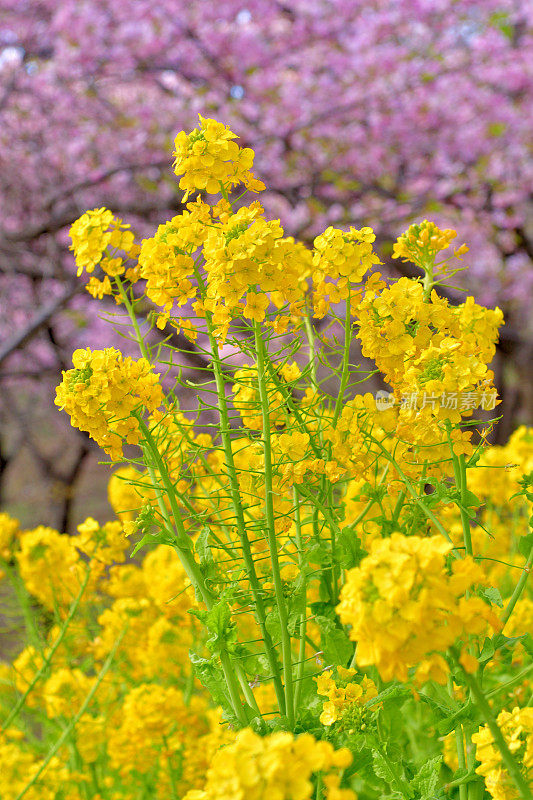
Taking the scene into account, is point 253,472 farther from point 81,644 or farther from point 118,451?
point 81,644

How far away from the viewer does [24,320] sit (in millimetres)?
6984

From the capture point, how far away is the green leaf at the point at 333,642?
113 cm

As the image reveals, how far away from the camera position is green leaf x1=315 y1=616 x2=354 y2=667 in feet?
3.71

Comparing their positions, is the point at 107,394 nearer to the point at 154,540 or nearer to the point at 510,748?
the point at 154,540

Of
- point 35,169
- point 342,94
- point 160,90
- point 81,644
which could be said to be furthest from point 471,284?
point 81,644

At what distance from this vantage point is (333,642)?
1.13 metres

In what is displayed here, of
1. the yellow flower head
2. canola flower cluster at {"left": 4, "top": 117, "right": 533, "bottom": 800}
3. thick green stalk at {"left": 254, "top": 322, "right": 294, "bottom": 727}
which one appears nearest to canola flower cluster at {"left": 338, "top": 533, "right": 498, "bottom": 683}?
canola flower cluster at {"left": 4, "top": 117, "right": 533, "bottom": 800}

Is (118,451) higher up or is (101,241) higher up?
(101,241)

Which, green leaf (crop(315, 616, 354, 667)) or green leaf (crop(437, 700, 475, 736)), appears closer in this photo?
green leaf (crop(437, 700, 475, 736))

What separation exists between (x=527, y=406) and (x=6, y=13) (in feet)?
20.8

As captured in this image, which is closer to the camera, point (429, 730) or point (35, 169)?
point (429, 730)

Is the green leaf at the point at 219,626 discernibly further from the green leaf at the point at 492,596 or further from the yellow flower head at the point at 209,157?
the yellow flower head at the point at 209,157

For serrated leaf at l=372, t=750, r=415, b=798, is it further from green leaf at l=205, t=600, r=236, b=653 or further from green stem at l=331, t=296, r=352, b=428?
green stem at l=331, t=296, r=352, b=428

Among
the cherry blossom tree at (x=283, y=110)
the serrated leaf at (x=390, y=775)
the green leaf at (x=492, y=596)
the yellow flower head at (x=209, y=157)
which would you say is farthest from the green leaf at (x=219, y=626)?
the cherry blossom tree at (x=283, y=110)
